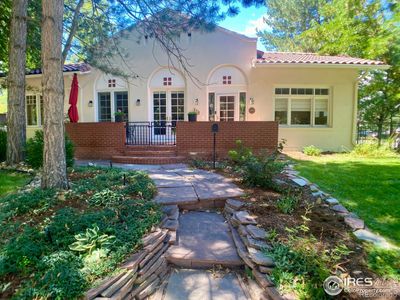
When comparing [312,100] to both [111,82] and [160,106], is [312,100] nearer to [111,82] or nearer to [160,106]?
[160,106]

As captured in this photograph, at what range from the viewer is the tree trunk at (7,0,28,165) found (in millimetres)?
7336

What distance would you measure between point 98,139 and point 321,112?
926 centimetres

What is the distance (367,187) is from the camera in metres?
Answer: 5.61

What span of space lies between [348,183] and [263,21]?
85.0 ft

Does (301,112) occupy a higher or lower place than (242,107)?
lower

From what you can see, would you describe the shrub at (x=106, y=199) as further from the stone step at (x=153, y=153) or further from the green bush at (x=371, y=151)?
the green bush at (x=371, y=151)

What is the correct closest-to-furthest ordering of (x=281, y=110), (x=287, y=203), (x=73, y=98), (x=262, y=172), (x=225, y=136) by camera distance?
(x=287, y=203), (x=262, y=172), (x=225, y=136), (x=73, y=98), (x=281, y=110)

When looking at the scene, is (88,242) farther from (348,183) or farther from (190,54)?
(190,54)

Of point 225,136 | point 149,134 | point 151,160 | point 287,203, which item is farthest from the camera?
point 149,134

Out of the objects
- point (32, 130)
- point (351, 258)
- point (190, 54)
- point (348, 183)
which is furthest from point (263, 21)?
point (351, 258)

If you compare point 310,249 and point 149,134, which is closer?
point 310,249

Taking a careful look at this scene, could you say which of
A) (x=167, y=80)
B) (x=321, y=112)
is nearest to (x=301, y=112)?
(x=321, y=112)

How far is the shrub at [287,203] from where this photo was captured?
4227 mm

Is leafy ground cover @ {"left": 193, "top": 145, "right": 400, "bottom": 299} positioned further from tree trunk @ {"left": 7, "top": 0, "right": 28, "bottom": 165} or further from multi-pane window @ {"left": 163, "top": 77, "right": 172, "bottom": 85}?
multi-pane window @ {"left": 163, "top": 77, "right": 172, "bottom": 85}
